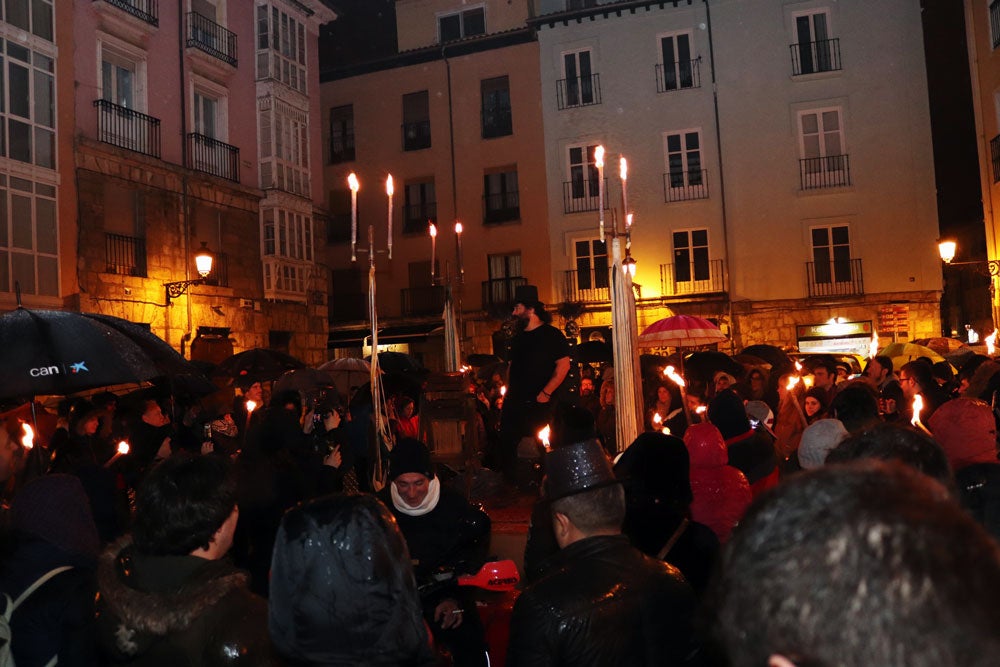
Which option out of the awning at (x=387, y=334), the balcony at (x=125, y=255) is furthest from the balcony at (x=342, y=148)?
the balcony at (x=125, y=255)

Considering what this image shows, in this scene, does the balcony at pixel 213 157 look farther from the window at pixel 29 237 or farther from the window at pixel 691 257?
the window at pixel 691 257

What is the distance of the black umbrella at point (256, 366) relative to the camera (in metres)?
14.1

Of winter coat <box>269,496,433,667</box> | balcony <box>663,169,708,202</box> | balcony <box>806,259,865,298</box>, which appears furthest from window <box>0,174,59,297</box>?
balcony <box>806,259,865,298</box>

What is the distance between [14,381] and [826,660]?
5143 mm

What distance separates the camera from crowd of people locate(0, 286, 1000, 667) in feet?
3.38

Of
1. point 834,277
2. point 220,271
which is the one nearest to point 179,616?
point 220,271

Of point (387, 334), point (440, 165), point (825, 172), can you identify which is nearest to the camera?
point (825, 172)

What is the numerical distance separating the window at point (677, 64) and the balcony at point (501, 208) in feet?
21.4

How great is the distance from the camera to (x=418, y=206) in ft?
109

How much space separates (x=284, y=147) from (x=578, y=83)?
1059 cm

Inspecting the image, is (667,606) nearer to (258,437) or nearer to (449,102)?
(258,437)

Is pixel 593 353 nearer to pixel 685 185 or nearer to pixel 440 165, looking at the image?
pixel 685 185

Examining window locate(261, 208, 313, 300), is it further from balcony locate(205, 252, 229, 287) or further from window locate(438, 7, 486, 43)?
window locate(438, 7, 486, 43)

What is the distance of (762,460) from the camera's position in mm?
6203
